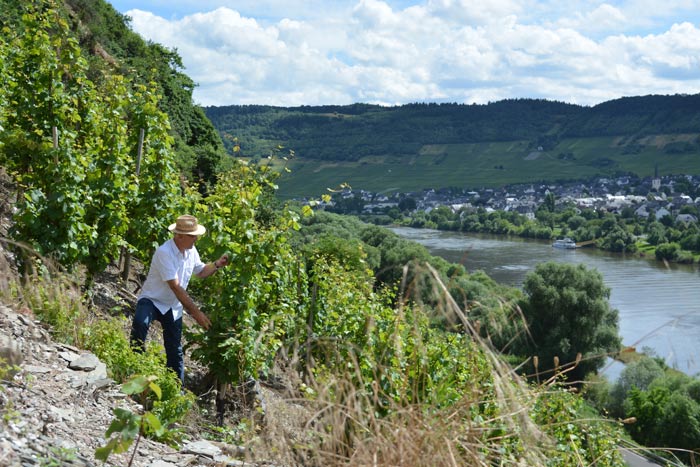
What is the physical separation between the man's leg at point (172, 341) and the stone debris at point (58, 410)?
816mm

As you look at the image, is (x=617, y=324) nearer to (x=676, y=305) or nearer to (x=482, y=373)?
(x=676, y=305)

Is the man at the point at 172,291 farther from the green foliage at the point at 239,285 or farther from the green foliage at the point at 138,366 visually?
the green foliage at the point at 239,285

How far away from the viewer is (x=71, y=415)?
4.59 meters

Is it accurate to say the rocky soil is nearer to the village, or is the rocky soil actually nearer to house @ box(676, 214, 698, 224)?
the village

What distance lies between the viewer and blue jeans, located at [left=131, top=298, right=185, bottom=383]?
6445 mm

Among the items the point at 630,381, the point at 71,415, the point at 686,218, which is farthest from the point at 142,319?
the point at 686,218

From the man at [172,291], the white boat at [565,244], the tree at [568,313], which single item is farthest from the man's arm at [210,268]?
the white boat at [565,244]

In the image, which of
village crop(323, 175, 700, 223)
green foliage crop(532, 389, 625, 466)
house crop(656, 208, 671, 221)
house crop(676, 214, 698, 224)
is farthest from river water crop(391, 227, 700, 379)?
village crop(323, 175, 700, 223)

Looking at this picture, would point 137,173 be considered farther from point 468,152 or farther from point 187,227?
point 468,152

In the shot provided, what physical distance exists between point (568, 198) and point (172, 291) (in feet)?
410

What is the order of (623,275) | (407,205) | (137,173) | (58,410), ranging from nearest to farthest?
(58,410)
(137,173)
(623,275)
(407,205)

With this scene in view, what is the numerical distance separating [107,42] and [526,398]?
3290 cm

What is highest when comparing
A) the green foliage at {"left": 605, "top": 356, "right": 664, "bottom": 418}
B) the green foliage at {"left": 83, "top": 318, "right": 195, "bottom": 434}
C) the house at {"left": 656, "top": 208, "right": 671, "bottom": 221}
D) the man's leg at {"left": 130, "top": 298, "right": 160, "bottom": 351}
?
the man's leg at {"left": 130, "top": 298, "right": 160, "bottom": 351}

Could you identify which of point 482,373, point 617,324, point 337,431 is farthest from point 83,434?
point 617,324
